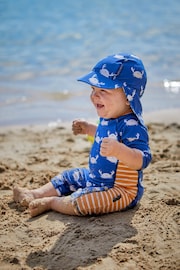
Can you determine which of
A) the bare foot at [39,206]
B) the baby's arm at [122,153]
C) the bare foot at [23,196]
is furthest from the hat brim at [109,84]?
the bare foot at [23,196]

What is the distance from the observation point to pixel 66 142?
500 centimetres

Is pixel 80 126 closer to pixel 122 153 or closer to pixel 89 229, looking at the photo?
pixel 122 153

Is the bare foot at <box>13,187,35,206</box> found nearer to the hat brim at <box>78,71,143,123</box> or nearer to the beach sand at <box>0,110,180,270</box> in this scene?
the beach sand at <box>0,110,180,270</box>

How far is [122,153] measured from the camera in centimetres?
293

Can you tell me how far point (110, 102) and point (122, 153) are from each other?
41 cm

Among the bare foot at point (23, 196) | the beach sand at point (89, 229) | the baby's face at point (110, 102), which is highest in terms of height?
the baby's face at point (110, 102)

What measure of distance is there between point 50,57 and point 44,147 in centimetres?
436

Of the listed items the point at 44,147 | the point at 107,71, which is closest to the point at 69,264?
the point at 107,71

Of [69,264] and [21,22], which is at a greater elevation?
[21,22]

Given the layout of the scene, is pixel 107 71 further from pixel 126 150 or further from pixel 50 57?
pixel 50 57

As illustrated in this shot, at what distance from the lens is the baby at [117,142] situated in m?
3.07

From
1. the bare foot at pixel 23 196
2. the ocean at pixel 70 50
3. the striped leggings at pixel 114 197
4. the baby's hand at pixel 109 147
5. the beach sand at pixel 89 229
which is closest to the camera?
the beach sand at pixel 89 229

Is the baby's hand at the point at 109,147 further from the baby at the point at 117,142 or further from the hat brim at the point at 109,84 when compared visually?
the hat brim at the point at 109,84

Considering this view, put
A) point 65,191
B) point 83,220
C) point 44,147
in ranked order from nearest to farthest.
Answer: point 83,220 → point 65,191 → point 44,147
